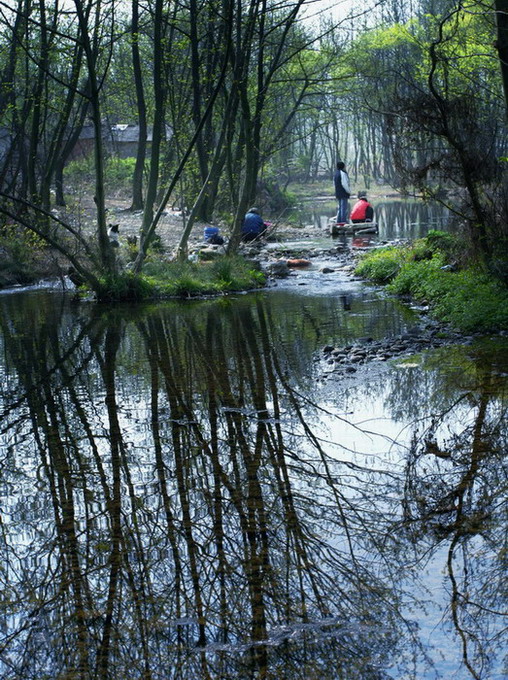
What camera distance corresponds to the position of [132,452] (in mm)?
7047

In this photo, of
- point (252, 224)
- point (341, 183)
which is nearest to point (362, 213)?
point (341, 183)

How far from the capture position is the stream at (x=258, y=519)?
3936mm

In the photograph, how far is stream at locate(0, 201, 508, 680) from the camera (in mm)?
3936

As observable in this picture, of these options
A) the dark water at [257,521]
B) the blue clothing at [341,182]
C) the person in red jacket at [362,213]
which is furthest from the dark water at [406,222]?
the dark water at [257,521]

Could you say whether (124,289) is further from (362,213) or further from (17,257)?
(362,213)

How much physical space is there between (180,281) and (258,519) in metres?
12.9

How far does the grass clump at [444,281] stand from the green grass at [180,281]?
282 centimetres

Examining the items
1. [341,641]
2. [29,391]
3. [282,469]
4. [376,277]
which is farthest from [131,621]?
[376,277]

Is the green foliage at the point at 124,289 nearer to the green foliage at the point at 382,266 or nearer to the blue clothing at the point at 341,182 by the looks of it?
the green foliage at the point at 382,266

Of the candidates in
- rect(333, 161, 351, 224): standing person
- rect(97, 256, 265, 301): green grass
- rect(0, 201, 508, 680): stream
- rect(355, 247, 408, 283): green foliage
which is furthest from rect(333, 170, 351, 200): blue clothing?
rect(0, 201, 508, 680): stream

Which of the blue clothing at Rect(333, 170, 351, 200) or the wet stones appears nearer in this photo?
the wet stones

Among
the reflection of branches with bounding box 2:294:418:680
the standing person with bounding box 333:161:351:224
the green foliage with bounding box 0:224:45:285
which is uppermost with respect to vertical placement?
the standing person with bounding box 333:161:351:224

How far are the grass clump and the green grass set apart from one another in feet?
9.24

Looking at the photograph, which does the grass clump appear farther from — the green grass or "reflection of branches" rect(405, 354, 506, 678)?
"reflection of branches" rect(405, 354, 506, 678)
